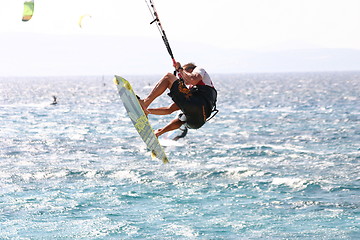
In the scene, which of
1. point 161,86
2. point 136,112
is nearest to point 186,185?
point 136,112

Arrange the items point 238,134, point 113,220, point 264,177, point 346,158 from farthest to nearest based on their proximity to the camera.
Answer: point 238,134
point 346,158
point 264,177
point 113,220

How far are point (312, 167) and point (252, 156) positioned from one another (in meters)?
6.37

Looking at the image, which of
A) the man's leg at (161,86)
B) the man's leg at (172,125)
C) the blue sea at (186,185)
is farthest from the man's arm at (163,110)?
the blue sea at (186,185)

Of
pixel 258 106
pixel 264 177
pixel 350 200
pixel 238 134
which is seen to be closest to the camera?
pixel 350 200

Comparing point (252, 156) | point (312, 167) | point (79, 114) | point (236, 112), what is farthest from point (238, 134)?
point (79, 114)

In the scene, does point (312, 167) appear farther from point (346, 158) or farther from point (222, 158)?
point (222, 158)

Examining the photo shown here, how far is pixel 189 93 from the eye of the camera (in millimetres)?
13094

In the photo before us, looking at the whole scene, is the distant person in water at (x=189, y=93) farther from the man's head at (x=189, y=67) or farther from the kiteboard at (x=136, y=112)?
the kiteboard at (x=136, y=112)

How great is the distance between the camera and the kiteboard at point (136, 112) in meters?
12.8

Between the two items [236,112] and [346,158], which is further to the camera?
[236,112]

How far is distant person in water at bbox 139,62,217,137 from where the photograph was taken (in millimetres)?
12766

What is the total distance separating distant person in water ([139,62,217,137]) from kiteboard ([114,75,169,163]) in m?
0.18

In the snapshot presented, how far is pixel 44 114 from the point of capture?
316ft

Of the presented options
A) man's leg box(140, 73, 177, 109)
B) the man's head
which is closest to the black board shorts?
man's leg box(140, 73, 177, 109)
